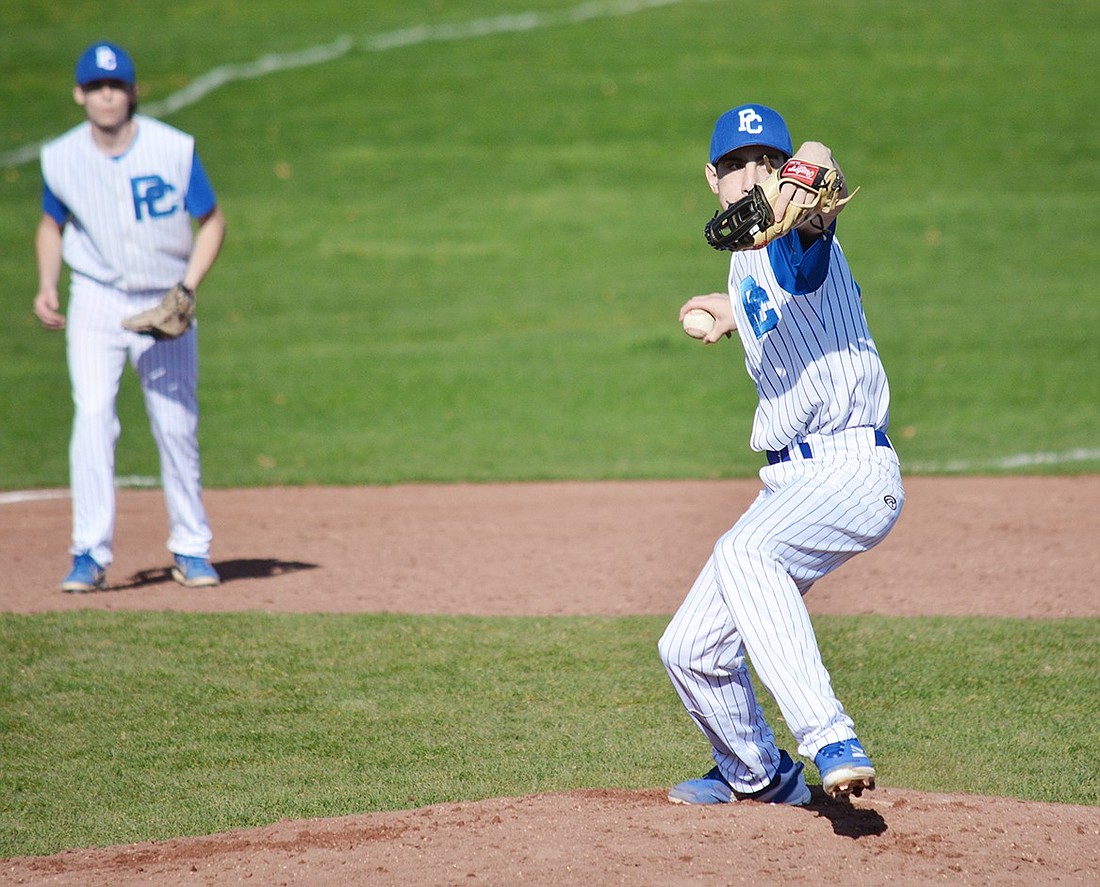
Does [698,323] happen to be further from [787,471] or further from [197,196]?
[197,196]

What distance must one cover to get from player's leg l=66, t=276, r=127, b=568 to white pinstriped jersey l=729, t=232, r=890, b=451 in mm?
3774

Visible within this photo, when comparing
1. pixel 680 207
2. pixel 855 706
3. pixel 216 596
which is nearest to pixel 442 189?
pixel 680 207

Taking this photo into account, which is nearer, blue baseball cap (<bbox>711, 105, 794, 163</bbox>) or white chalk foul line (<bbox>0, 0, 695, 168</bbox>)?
blue baseball cap (<bbox>711, 105, 794, 163</bbox>)

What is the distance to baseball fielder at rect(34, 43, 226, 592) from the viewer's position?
694 cm

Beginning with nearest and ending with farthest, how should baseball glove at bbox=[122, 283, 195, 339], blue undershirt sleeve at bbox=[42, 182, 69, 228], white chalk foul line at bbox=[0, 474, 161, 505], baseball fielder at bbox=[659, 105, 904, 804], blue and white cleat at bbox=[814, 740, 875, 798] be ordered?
blue and white cleat at bbox=[814, 740, 875, 798] < baseball fielder at bbox=[659, 105, 904, 804] < baseball glove at bbox=[122, 283, 195, 339] < blue undershirt sleeve at bbox=[42, 182, 69, 228] < white chalk foul line at bbox=[0, 474, 161, 505]

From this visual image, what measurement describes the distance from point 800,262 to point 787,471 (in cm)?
61

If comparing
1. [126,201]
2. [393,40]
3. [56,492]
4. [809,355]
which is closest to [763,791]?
[809,355]

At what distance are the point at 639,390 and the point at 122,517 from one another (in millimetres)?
5152

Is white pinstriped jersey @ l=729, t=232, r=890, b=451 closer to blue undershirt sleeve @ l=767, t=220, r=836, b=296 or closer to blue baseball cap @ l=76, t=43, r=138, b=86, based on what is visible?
blue undershirt sleeve @ l=767, t=220, r=836, b=296

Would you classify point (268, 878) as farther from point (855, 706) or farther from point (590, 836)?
point (855, 706)

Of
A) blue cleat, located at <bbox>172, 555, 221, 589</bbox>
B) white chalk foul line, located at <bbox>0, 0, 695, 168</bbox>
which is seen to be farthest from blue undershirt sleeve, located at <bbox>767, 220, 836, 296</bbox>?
white chalk foul line, located at <bbox>0, 0, 695, 168</bbox>

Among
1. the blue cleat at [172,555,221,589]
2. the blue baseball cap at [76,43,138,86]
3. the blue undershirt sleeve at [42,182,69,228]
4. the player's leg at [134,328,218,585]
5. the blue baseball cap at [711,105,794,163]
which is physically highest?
the blue baseball cap at [76,43,138,86]

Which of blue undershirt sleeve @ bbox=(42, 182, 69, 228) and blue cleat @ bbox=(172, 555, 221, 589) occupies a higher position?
blue undershirt sleeve @ bbox=(42, 182, 69, 228)

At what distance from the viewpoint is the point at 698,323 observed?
4.13 meters
